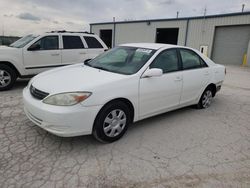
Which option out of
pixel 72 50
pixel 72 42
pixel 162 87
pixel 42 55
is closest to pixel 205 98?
pixel 162 87

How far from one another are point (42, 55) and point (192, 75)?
4546mm

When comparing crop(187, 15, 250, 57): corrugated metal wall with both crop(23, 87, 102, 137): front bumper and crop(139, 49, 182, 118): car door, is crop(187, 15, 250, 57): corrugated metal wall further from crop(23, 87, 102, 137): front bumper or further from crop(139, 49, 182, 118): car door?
crop(23, 87, 102, 137): front bumper

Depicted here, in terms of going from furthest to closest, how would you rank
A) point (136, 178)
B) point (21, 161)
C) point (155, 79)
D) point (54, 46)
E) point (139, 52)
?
point (54, 46) < point (139, 52) < point (155, 79) < point (21, 161) < point (136, 178)

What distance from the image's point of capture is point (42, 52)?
6.51 m

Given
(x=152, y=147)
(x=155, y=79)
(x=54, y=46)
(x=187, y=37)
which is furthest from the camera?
(x=187, y=37)

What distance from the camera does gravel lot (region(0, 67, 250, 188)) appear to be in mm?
2527

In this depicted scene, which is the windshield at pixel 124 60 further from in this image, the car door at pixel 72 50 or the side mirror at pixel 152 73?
the car door at pixel 72 50

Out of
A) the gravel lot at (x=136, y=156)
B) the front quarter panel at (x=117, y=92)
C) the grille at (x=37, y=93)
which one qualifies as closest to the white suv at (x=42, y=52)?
the gravel lot at (x=136, y=156)

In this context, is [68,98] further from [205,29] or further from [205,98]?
[205,29]

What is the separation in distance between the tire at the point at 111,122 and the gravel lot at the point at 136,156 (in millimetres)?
142

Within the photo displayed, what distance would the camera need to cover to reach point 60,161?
2.82m

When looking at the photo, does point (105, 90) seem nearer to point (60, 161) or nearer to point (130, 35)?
point (60, 161)

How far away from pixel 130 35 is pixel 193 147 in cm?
2426

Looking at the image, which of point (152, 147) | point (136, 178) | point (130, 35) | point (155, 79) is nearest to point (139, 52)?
point (155, 79)
